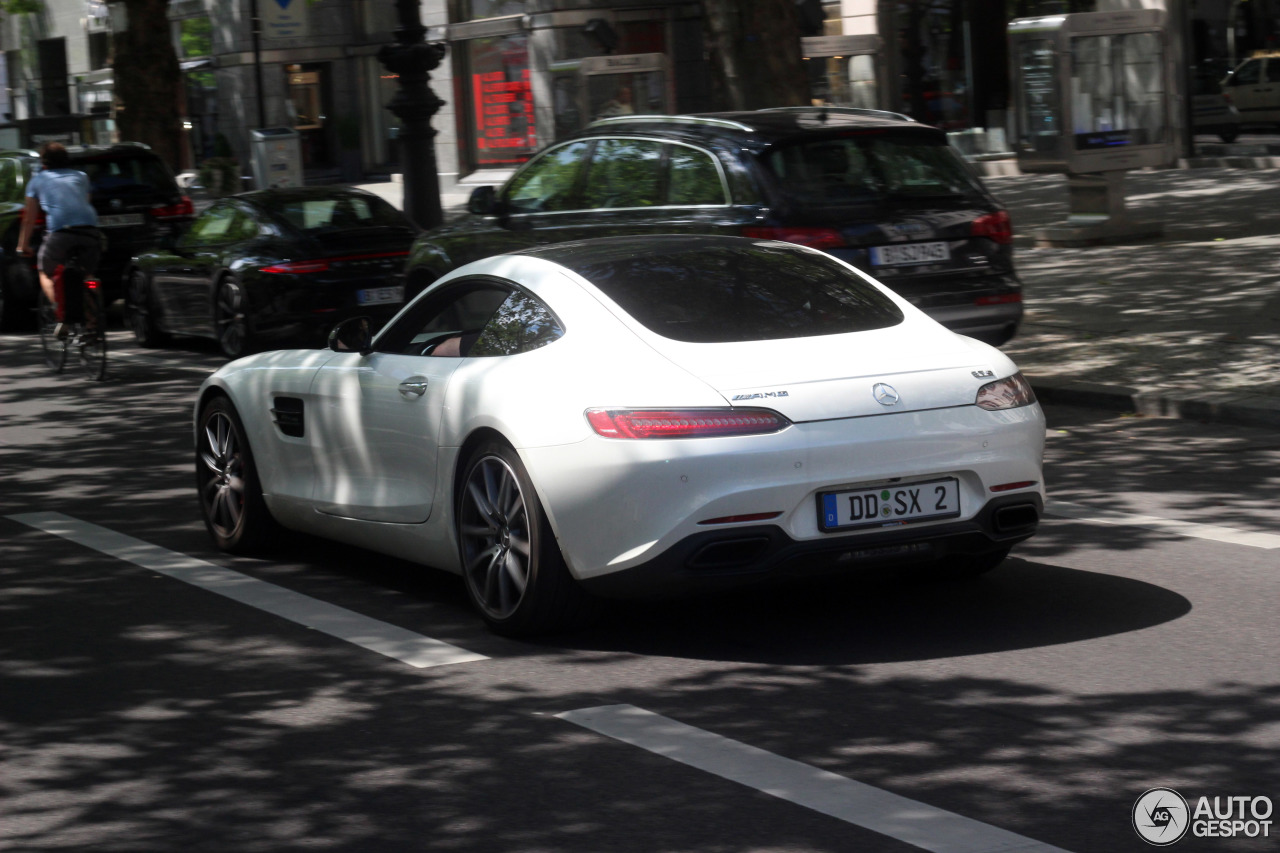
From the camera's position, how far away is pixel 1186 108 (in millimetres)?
25953

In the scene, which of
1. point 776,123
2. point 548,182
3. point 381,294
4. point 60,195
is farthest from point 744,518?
point 60,195

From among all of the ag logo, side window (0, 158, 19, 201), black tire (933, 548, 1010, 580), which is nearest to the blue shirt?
side window (0, 158, 19, 201)

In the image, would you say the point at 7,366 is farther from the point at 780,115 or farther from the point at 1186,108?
the point at 1186,108

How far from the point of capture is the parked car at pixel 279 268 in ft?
49.2

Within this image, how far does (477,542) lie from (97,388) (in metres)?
8.67

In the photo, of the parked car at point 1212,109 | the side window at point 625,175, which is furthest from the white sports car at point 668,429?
the parked car at point 1212,109

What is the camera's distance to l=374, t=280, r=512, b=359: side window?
270 inches

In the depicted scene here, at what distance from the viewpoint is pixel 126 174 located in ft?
64.1

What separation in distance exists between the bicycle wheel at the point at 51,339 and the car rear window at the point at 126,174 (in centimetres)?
398

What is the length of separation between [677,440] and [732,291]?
3.33 feet

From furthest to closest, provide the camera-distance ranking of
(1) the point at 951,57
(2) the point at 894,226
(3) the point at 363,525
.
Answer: (1) the point at 951,57, (2) the point at 894,226, (3) the point at 363,525

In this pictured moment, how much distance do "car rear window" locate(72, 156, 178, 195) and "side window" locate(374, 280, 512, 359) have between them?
512 inches

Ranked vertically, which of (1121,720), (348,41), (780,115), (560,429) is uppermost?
(348,41)

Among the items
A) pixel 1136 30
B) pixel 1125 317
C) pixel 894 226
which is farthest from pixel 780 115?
pixel 1136 30
